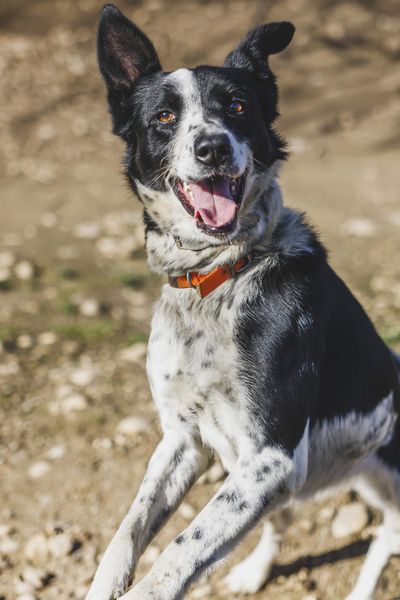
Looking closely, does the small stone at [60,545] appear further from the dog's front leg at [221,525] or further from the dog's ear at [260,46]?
the dog's ear at [260,46]

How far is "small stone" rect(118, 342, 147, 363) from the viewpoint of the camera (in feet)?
15.2

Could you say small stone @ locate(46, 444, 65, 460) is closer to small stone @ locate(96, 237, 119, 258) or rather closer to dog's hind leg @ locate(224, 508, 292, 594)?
dog's hind leg @ locate(224, 508, 292, 594)

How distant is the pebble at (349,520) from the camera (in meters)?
3.48

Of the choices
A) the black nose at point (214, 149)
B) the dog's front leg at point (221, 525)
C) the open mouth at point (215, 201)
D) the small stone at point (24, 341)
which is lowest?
the small stone at point (24, 341)

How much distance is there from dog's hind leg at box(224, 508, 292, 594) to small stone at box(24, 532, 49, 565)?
792 millimetres

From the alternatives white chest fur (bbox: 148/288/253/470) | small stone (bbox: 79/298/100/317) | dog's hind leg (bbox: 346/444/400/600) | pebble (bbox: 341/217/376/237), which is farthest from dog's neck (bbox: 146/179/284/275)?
pebble (bbox: 341/217/376/237)

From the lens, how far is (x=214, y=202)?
113 inches

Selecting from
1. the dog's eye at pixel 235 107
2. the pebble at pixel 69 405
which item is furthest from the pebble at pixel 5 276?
the dog's eye at pixel 235 107

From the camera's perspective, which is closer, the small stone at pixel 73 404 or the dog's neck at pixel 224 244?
the dog's neck at pixel 224 244

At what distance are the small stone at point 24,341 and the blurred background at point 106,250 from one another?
0.02 meters

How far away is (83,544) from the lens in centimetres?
340

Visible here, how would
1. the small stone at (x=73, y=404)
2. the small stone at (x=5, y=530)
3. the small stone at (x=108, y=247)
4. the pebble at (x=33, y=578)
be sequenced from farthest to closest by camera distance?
the small stone at (x=108, y=247), the small stone at (x=73, y=404), the small stone at (x=5, y=530), the pebble at (x=33, y=578)

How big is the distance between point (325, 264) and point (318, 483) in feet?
2.89

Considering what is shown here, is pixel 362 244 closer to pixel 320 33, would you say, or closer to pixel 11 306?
pixel 11 306
